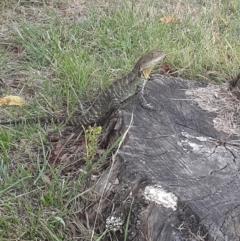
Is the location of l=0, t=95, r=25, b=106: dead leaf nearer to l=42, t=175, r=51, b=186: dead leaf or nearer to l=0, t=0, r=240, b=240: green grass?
l=0, t=0, r=240, b=240: green grass

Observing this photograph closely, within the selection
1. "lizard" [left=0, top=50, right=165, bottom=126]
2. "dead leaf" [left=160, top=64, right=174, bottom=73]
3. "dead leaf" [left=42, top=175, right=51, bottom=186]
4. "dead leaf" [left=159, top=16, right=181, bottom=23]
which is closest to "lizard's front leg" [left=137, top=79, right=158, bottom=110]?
"lizard" [left=0, top=50, right=165, bottom=126]

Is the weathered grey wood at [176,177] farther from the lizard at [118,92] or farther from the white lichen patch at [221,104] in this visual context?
the lizard at [118,92]

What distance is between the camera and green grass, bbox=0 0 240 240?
11.9 ft

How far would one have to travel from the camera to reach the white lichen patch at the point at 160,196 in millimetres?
3166

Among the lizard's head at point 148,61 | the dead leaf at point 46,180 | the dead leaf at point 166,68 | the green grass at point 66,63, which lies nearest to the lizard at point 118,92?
the lizard's head at point 148,61

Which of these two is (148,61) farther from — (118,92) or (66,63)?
(66,63)

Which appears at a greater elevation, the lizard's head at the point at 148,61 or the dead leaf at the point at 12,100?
the lizard's head at the point at 148,61

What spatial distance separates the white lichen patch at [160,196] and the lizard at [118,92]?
1.35 m

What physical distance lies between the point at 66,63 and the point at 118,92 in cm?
71

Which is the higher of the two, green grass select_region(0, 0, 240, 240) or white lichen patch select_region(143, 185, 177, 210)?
white lichen patch select_region(143, 185, 177, 210)

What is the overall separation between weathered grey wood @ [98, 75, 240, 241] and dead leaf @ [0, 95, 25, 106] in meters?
1.11

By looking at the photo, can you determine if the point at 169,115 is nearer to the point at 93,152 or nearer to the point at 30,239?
the point at 93,152

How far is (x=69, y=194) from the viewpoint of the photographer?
3.70 meters

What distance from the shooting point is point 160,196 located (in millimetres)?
3219
